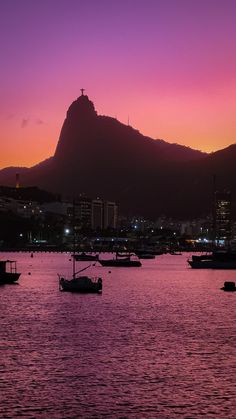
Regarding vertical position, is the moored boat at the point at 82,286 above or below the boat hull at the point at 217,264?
below

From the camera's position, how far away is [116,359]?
45625 mm

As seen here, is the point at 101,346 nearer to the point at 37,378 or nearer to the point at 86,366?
the point at 86,366

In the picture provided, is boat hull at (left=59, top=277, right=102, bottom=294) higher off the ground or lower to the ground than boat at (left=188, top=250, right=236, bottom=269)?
lower

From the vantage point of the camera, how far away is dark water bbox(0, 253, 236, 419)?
3356cm

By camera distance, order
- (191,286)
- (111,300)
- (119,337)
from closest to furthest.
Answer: (119,337)
(111,300)
(191,286)

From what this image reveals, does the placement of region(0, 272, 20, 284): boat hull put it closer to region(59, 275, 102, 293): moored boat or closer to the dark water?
region(59, 275, 102, 293): moored boat

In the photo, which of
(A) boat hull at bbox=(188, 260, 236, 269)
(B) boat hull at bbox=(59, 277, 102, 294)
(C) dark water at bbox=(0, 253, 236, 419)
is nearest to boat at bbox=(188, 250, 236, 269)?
(A) boat hull at bbox=(188, 260, 236, 269)

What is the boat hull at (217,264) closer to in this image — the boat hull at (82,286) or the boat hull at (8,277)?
the boat hull at (8,277)

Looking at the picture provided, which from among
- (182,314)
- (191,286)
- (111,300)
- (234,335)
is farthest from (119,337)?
(191,286)

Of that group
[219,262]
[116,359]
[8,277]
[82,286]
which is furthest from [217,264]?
[116,359]

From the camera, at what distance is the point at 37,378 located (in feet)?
130

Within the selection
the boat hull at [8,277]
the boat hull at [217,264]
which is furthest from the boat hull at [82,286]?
the boat hull at [217,264]

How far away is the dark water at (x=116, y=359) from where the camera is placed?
3356cm

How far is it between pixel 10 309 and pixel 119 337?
2436cm
